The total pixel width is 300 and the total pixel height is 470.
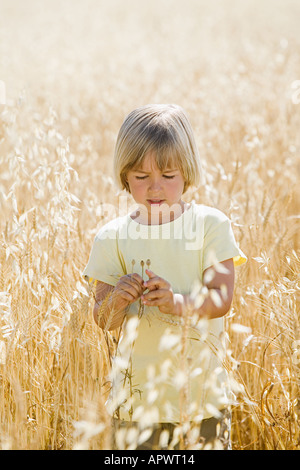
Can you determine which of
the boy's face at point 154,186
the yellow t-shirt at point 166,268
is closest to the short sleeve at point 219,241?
the yellow t-shirt at point 166,268

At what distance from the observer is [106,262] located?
139cm

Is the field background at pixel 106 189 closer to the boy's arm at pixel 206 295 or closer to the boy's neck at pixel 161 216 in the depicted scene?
the boy's arm at pixel 206 295

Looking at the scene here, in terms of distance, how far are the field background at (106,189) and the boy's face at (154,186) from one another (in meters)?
0.25

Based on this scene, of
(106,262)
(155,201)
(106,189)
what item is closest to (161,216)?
(155,201)

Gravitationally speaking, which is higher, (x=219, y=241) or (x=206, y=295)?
(x=219, y=241)

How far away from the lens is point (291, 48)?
8008 millimetres

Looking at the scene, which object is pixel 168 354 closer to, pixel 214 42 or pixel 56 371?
pixel 56 371

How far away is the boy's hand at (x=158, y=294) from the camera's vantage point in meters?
1.19

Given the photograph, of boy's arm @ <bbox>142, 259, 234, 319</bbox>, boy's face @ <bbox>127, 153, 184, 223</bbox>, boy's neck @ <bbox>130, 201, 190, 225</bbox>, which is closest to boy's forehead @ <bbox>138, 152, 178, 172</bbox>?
boy's face @ <bbox>127, 153, 184, 223</bbox>

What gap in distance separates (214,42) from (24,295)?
8.64 meters

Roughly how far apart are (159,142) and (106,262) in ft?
1.01

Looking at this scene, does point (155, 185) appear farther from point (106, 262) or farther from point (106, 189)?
point (106, 189)

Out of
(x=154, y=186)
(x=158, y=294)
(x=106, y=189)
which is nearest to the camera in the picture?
(x=158, y=294)

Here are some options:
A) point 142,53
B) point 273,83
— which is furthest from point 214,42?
point 273,83
